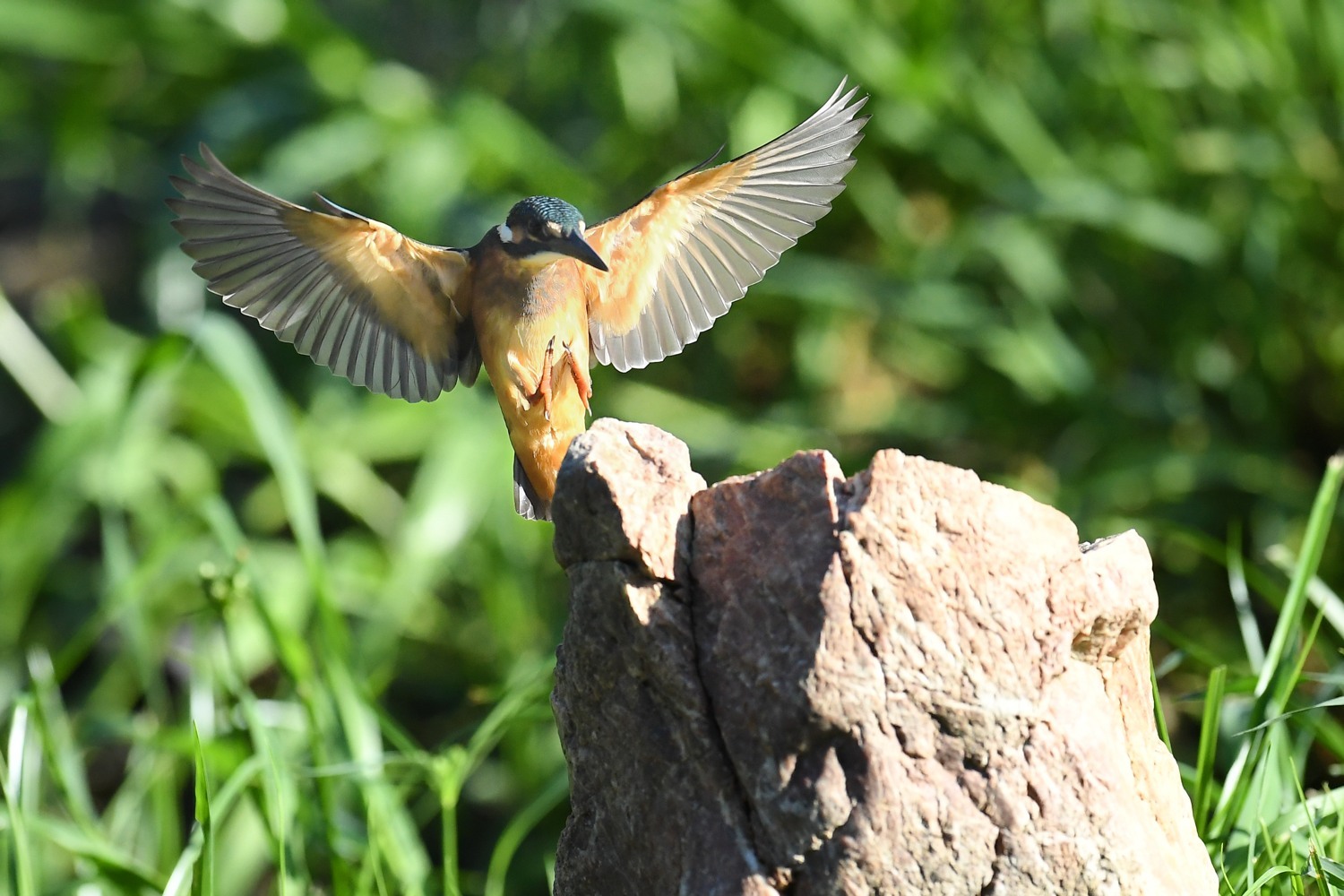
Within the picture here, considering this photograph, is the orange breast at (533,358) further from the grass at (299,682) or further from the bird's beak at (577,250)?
the grass at (299,682)

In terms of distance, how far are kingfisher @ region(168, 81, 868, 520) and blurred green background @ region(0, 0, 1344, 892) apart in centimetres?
150

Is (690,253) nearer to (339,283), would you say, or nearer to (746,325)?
(339,283)

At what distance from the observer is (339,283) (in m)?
2.16

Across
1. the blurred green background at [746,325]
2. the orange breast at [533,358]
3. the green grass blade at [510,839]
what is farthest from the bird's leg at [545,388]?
the blurred green background at [746,325]

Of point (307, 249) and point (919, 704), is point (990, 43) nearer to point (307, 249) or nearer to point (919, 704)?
point (307, 249)

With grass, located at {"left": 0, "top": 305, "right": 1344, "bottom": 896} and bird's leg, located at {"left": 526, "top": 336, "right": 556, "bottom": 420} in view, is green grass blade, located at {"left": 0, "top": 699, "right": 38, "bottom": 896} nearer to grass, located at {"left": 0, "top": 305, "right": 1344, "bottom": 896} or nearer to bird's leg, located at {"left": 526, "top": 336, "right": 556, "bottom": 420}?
grass, located at {"left": 0, "top": 305, "right": 1344, "bottom": 896}

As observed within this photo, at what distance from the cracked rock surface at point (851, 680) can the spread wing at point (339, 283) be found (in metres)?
0.68

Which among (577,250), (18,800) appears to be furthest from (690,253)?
(18,800)

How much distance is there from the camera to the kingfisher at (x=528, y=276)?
→ 203 cm

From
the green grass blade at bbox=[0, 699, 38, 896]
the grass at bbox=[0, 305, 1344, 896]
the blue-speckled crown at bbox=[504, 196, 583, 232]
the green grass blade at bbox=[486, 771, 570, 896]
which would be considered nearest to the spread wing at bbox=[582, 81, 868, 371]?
the blue-speckled crown at bbox=[504, 196, 583, 232]

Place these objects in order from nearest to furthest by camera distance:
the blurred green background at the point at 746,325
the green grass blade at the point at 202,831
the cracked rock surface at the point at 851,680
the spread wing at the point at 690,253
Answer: the cracked rock surface at the point at 851,680, the green grass blade at the point at 202,831, the spread wing at the point at 690,253, the blurred green background at the point at 746,325

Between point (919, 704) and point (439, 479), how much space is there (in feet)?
9.27

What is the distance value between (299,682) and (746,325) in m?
2.74

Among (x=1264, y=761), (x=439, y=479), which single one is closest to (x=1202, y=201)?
(x=439, y=479)
